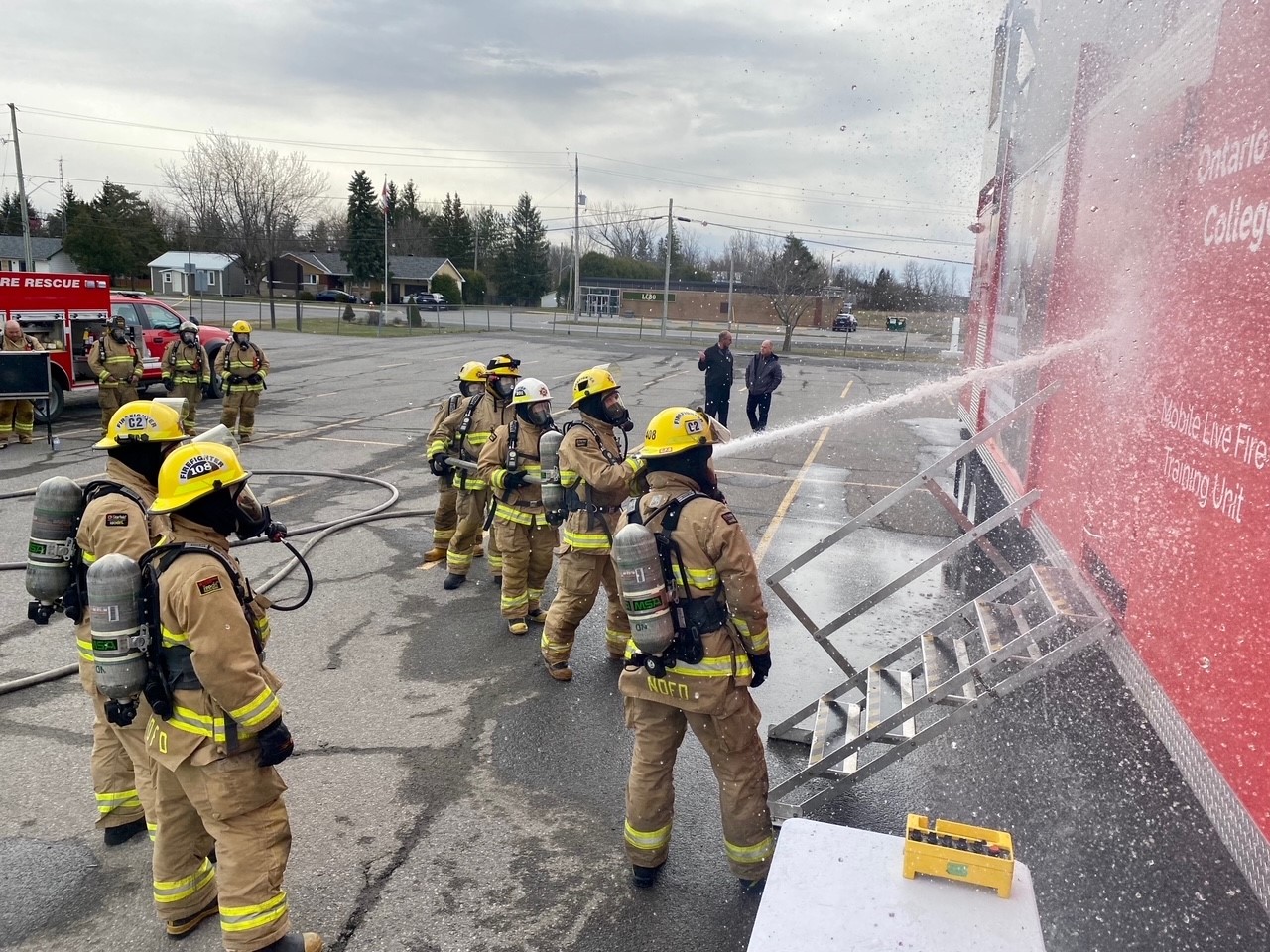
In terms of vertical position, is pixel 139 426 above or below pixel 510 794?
above

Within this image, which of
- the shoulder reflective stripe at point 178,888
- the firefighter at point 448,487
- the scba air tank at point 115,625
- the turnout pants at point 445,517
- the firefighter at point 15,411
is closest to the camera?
the scba air tank at point 115,625

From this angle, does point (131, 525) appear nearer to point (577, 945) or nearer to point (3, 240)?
point (577, 945)

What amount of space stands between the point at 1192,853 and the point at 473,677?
13.2 ft

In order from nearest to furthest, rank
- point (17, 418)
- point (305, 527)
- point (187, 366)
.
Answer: point (305, 527)
point (17, 418)
point (187, 366)

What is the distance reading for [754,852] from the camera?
3578 mm

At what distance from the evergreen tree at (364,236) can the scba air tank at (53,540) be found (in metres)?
60.7

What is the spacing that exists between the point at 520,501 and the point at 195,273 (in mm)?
73024

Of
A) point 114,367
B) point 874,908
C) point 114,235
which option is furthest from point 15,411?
point 114,235

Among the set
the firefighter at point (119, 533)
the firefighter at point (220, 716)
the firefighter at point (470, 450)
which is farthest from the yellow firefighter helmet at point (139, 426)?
the firefighter at point (470, 450)

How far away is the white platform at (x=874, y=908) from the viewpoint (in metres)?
1.77

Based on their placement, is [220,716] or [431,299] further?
[431,299]

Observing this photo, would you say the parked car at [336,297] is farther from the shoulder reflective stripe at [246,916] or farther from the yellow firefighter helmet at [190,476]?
the shoulder reflective stripe at [246,916]

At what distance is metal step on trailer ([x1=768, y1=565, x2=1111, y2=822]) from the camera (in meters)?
3.41

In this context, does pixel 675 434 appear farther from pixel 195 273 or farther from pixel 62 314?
pixel 195 273
